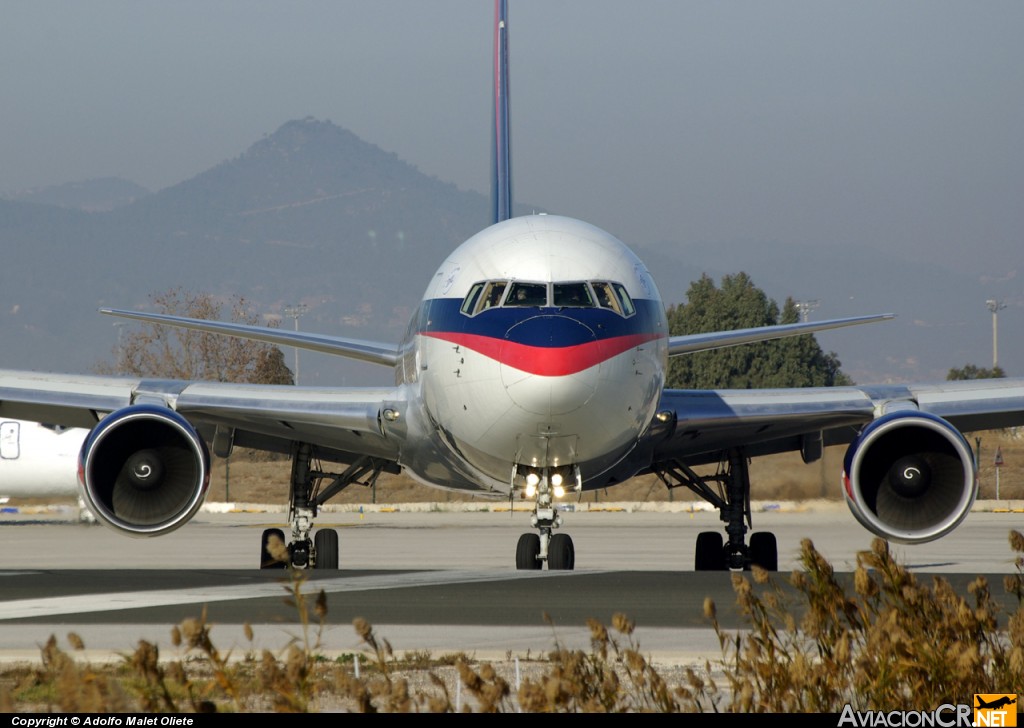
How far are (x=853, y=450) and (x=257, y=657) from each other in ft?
29.2

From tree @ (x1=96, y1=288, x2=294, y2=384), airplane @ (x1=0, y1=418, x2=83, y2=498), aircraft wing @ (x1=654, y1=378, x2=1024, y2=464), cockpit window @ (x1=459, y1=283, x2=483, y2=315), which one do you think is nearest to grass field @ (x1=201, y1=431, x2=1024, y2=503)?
airplane @ (x1=0, y1=418, x2=83, y2=498)

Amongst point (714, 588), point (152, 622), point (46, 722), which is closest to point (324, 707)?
point (46, 722)

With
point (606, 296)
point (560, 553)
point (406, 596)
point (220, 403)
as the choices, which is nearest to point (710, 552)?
point (560, 553)

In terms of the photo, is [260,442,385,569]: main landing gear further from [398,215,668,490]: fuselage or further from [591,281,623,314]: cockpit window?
[591,281,623,314]: cockpit window

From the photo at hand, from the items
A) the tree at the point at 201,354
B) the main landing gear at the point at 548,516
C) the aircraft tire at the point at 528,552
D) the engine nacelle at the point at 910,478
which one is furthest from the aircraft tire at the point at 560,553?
the tree at the point at 201,354

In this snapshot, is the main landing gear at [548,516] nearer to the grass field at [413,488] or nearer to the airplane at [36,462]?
the airplane at [36,462]

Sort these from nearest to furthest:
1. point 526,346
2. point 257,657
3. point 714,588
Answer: point 257,657 < point 714,588 < point 526,346

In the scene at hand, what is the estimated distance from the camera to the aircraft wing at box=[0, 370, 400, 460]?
17.0 m

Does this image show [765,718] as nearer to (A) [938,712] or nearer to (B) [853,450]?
(A) [938,712]

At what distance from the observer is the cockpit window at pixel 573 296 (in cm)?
1449

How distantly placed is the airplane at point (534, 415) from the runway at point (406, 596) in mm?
974

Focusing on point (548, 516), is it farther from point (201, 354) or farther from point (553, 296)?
point (201, 354)

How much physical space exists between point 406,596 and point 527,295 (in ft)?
11.8

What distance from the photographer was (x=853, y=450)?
52.7 ft
